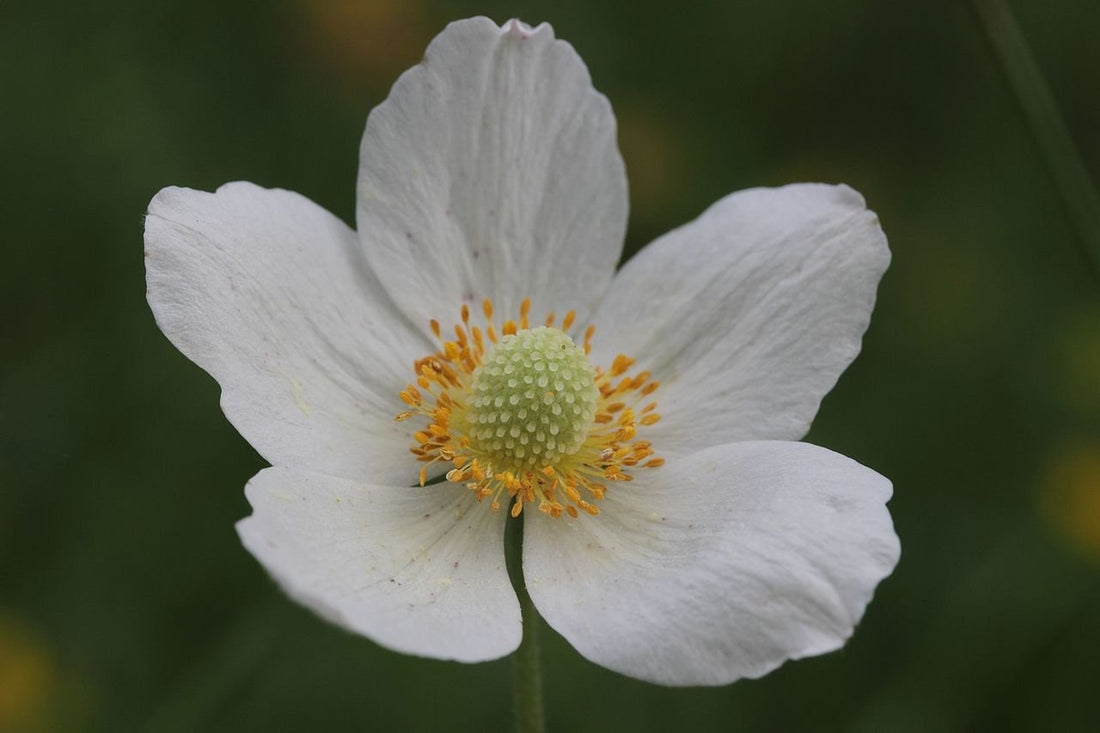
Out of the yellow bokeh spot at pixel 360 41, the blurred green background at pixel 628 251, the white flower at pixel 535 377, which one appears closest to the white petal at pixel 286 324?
the white flower at pixel 535 377

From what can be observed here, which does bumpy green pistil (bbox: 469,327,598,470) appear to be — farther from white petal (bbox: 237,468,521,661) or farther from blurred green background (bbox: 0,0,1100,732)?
blurred green background (bbox: 0,0,1100,732)

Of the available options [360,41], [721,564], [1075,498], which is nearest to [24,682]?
[721,564]

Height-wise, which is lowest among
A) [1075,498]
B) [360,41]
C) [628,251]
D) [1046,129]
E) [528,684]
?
[1075,498]

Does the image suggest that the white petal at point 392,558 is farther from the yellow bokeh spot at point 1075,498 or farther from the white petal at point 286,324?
the yellow bokeh spot at point 1075,498

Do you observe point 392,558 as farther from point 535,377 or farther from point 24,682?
point 24,682

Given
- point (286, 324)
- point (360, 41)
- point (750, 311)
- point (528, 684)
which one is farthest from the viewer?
point (360, 41)

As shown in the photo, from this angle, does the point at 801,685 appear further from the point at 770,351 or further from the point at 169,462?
the point at 169,462

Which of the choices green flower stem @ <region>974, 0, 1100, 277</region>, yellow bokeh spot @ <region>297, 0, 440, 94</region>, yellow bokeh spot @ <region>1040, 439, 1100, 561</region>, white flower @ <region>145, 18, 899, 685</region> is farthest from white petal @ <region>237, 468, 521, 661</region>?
yellow bokeh spot @ <region>297, 0, 440, 94</region>
